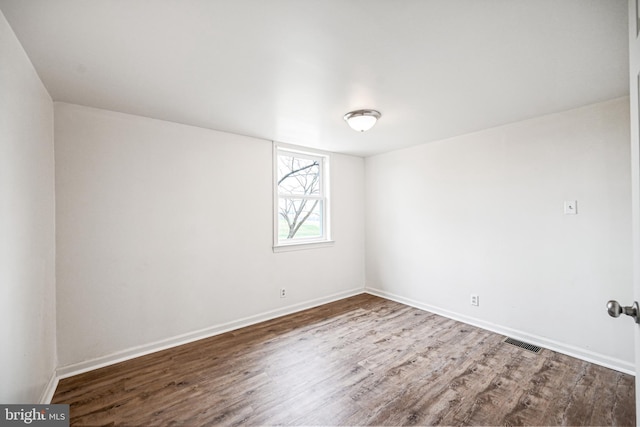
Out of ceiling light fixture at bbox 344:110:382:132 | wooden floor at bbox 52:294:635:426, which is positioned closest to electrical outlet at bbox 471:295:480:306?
wooden floor at bbox 52:294:635:426

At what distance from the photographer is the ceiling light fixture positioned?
259cm

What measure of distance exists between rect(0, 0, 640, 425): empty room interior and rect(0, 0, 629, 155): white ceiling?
2 cm

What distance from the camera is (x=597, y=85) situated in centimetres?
214

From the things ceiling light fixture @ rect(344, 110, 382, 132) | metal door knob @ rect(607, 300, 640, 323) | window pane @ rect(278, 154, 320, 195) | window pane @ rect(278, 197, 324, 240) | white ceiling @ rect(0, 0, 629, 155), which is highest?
white ceiling @ rect(0, 0, 629, 155)

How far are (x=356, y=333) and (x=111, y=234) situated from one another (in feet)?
8.76

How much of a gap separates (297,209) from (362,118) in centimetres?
188

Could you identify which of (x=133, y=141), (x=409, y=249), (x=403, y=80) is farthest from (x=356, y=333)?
(x=133, y=141)

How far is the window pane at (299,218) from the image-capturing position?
3938 mm

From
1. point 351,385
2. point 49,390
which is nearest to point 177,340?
point 49,390

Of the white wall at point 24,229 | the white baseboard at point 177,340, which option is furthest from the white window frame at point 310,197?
the white wall at point 24,229

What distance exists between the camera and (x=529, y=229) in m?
2.89

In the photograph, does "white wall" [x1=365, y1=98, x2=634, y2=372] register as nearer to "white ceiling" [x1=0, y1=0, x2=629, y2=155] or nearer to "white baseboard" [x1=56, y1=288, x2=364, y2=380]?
"white ceiling" [x1=0, y1=0, x2=629, y2=155]

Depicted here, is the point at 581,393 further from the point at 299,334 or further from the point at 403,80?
the point at 403,80

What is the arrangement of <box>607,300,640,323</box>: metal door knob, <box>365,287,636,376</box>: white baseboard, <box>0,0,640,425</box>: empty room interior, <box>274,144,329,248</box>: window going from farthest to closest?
<box>274,144,329,248</box>: window
<box>365,287,636,376</box>: white baseboard
<box>0,0,640,425</box>: empty room interior
<box>607,300,640,323</box>: metal door knob
